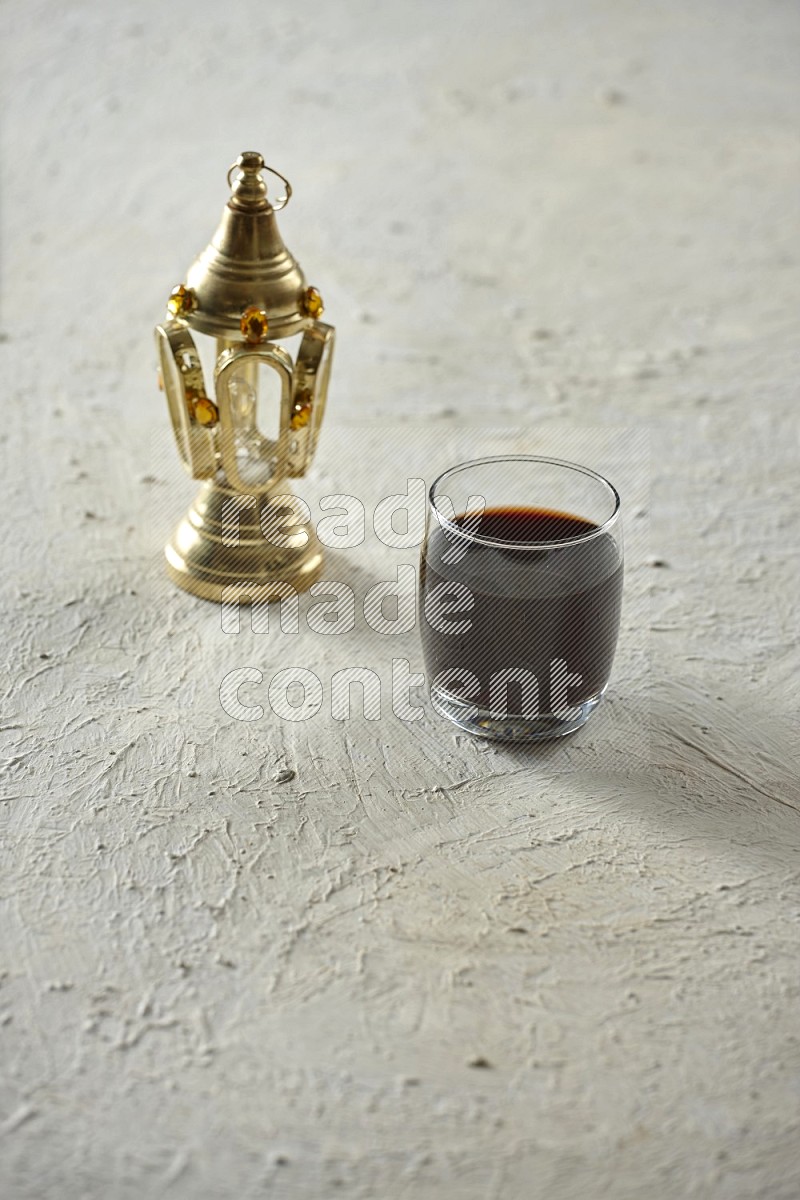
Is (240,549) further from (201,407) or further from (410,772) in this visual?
(410,772)

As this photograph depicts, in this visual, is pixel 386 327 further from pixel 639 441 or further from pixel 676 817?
pixel 676 817

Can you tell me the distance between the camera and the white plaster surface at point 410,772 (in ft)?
1.70

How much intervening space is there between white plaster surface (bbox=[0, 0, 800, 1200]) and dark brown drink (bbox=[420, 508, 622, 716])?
0.04 meters

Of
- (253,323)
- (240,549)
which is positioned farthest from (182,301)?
(240,549)

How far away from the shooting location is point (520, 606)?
65 cm

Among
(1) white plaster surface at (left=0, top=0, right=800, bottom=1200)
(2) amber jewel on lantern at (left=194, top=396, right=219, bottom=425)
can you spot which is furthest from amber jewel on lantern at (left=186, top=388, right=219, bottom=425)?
(1) white plaster surface at (left=0, top=0, right=800, bottom=1200)

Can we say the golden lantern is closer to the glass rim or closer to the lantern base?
the lantern base

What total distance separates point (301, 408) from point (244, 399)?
4 cm

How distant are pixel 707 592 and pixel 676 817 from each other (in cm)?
22

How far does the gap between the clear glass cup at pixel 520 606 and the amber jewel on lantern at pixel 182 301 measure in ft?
0.61

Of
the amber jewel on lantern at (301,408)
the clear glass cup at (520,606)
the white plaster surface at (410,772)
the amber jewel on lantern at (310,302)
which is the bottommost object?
the white plaster surface at (410,772)

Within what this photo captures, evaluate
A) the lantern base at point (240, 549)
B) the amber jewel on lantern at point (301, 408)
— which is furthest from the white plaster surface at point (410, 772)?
the amber jewel on lantern at point (301, 408)

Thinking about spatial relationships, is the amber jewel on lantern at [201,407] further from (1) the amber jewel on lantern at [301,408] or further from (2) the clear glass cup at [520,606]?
(2) the clear glass cup at [520,606]

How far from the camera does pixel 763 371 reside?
110 centimetres
